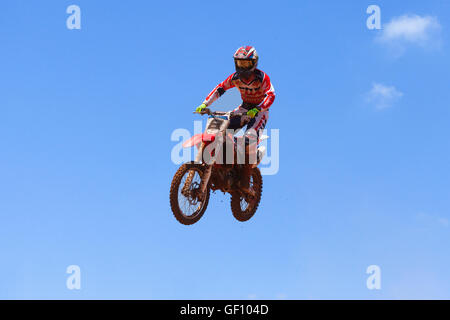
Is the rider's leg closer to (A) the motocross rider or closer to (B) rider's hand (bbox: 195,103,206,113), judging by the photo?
(A) the motocross rider

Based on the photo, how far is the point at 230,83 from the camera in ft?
51.6

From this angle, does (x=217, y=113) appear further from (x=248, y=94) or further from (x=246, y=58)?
(x=246, y=58)

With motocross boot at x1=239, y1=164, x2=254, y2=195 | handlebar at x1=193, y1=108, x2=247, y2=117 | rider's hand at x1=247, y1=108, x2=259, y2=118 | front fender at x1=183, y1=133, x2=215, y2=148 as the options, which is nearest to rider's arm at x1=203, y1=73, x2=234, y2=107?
handlebar at x1=193, y1=108, x2=247, y2=117

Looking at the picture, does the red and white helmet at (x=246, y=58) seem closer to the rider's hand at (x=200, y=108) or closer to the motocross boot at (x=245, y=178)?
the rider's hand at (x=200, y=108)

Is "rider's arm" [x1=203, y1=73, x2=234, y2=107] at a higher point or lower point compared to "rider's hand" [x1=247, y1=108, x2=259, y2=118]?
higher

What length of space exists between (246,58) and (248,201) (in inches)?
153

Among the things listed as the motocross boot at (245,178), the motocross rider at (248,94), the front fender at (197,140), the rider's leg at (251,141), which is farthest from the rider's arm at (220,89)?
the motocross boot at (245,178)

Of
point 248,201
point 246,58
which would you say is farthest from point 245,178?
point 246,58

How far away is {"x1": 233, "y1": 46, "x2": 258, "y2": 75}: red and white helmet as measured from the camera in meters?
14.9

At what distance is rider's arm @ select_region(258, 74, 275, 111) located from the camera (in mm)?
15141

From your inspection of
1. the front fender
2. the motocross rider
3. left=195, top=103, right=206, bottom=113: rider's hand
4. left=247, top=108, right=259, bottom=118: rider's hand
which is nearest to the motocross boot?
the motocross rider

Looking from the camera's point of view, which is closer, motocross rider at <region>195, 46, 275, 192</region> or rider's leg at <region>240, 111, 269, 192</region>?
motocross rider at <region>195, 46, 275, 192</region>

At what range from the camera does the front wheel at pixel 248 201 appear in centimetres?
1647

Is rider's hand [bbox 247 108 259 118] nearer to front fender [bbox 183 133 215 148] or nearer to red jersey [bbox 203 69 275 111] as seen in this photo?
red jersey [bbox 203 69 275 111]
